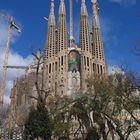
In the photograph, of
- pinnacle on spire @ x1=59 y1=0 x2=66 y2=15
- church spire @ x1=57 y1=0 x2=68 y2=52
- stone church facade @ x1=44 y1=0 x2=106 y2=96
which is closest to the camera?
stone church facade @ x1=44 y1=0 x2=106 y2=96

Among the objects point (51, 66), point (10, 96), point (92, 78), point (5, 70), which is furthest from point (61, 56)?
point (92, 78)

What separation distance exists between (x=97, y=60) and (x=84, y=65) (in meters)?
7.57

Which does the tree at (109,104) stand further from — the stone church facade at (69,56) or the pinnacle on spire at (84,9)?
the pinnacle on spire at (84,9)

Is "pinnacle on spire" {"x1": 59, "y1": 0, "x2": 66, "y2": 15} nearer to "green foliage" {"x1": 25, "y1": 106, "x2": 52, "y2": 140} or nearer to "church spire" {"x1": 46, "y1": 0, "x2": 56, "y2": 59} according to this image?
"church spire" {"x1": 46, "y1": 0, "x2": 56, "y2": 59}

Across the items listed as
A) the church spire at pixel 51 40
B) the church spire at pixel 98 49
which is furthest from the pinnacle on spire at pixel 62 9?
the church spire at pixel 98 49

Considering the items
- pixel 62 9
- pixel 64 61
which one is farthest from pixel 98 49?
pixel 62 9

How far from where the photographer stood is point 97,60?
111812 mm

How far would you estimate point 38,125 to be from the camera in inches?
1025

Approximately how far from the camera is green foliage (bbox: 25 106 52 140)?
26016 mm

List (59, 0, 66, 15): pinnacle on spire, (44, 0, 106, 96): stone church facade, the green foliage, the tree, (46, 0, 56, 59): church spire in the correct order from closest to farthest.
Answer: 1. the green foliage
2. the tree
3. (44, 0, 106, 96): stone church facade
4. (46, 0, 56, 59): church spire
5. (59, 0, 66, 15): pinnacle on spire

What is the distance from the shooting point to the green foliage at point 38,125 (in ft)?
85.4

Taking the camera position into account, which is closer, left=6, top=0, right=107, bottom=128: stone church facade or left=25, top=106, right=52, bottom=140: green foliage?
left=25, top=106, right=52, bottom=140: green foliage

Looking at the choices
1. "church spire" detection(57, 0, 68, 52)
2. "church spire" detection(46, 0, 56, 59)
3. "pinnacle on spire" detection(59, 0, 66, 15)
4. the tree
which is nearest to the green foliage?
the tree

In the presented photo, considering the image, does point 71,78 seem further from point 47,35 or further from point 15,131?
point 15,131
